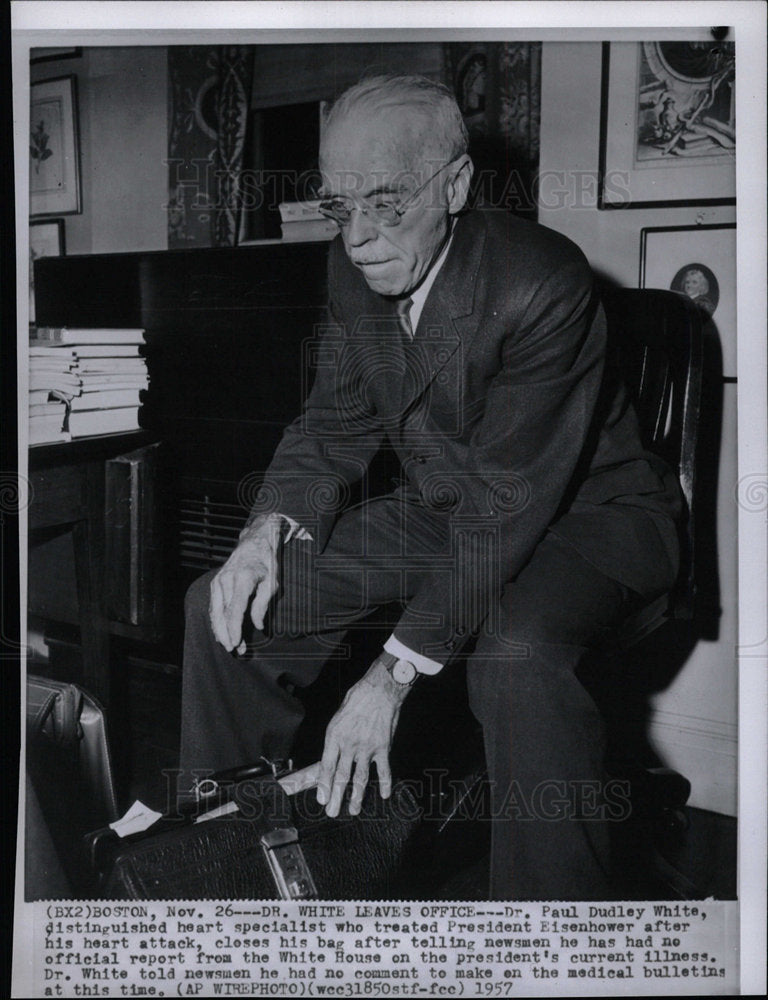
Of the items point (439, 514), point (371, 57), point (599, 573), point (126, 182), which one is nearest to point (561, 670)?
point (599, 573)

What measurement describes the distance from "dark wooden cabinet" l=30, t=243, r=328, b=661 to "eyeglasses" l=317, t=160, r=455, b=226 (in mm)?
423

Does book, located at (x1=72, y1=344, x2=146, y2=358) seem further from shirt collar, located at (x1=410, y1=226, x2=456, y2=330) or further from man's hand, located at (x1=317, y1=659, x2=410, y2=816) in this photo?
man's hand, located at (x1=317, y1=659, x2=410, y2=816)

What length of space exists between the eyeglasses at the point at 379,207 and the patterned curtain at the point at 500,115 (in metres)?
0.39

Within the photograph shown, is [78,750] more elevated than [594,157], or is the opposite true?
[594,157]

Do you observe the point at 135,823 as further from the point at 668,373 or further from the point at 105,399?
the point at 668,373

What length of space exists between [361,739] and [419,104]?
0.85 meters

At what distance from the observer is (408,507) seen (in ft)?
4.61

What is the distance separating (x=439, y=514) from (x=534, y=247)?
0.43 meters

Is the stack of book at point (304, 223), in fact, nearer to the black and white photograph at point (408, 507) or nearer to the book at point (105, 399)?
the black and white photograph at point (408, 507)

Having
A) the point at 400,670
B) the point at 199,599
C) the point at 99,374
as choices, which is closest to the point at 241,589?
the point at 199,599

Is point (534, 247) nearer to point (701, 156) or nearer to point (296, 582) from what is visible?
point (701, 156)

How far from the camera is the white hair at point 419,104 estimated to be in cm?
113

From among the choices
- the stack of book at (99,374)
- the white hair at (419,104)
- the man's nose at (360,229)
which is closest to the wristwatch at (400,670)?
the man's nose at (360,229)

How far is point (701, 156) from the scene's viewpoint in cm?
141
